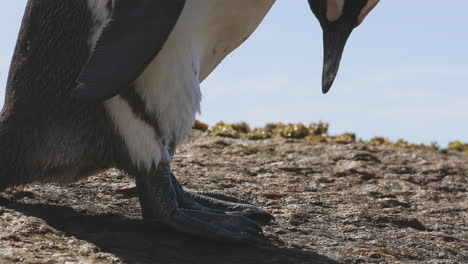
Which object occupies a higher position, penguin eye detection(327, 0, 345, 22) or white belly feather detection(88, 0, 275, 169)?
penguin eye detection(327, 0, 345, 22)

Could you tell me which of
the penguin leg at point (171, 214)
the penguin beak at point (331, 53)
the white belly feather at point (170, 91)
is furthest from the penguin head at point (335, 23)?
the penguin leg at point (171, 214)

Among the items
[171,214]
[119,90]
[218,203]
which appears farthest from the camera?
[218,203]

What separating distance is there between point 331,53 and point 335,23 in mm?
127

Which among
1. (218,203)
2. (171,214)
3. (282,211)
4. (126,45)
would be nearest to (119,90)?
(126,45)

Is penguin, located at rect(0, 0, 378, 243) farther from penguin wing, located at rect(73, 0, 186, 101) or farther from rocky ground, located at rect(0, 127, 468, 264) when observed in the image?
rocky ground, located at rect(0, 127, 468, 264)

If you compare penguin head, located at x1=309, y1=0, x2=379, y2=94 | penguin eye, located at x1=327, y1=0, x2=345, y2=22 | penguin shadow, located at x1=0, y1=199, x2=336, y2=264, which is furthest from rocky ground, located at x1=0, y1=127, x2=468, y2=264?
penguin eye, located at x1=327, y1=0, x2=345, y2=22

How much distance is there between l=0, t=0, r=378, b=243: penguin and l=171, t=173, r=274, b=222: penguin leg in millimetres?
214

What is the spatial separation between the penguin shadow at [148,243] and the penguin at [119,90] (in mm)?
42

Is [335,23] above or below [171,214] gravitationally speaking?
above

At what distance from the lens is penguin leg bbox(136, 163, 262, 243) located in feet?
8.39

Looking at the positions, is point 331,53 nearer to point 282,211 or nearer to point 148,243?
point 282,211

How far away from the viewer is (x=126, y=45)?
7.85 feet

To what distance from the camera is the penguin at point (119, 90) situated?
7.86 feet

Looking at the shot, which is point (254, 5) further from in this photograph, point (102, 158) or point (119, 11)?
point (102, 158)
